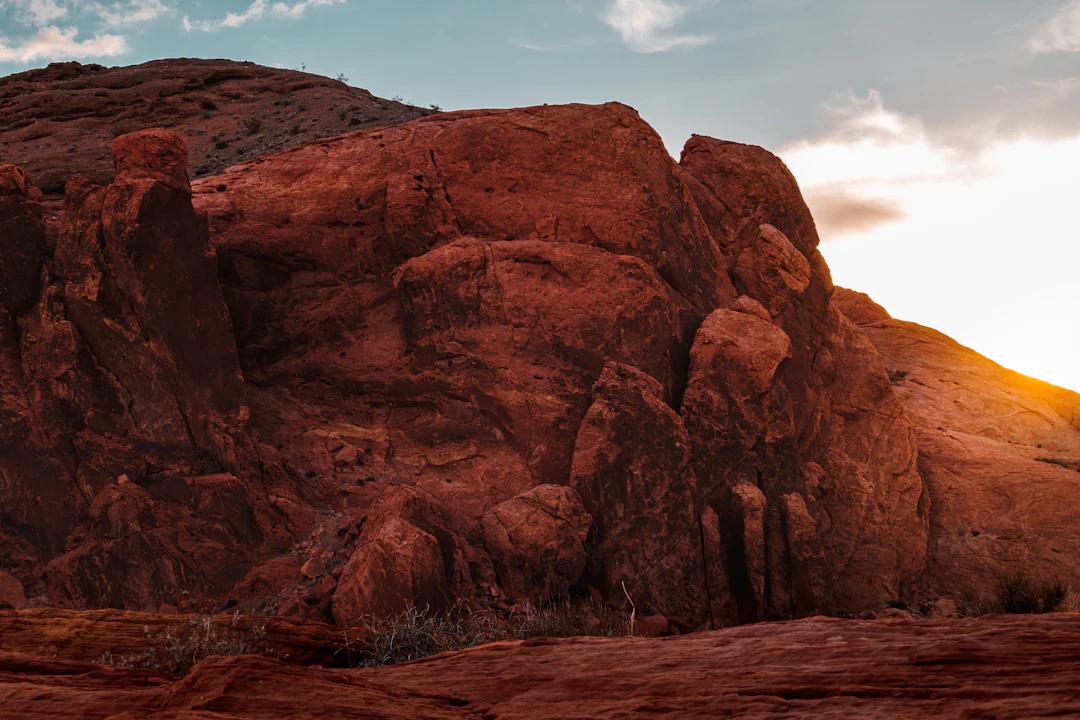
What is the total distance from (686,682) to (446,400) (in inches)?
391

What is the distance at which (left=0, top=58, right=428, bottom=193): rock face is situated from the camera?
2323cm

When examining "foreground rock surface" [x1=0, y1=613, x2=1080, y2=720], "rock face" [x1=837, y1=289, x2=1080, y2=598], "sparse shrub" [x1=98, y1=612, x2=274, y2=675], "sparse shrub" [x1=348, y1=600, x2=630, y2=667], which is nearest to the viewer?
"foreground rock surface" [x1=0, y1=613, x2=1080, y2=720]

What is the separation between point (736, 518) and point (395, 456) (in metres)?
5.60

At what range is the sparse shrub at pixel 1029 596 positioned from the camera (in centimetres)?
1775

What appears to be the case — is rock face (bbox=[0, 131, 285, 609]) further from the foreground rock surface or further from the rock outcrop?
the foreground rock surface

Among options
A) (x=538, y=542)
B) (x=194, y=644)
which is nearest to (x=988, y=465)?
(x=538, y=542)

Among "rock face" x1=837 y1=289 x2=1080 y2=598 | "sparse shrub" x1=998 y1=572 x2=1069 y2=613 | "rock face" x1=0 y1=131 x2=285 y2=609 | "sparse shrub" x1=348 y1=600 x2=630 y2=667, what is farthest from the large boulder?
"rock face" x1=837 y1=289 x2=1080 y2=598

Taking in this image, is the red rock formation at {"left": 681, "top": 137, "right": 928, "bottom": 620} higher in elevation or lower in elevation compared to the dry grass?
higher

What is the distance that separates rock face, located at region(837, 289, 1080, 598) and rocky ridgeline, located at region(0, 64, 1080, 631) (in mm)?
106

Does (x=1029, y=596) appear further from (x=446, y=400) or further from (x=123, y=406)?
(x=123, y=406)

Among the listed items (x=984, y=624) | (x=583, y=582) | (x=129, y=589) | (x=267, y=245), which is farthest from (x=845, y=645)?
(x=267, y=245)

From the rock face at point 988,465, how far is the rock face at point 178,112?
46.5 feet

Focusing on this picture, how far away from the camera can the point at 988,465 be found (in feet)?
73.8

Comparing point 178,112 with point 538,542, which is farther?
point 178,112
